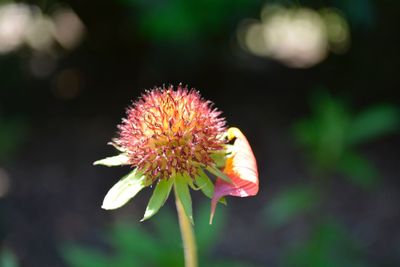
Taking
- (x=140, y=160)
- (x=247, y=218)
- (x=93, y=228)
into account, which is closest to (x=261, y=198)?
(x=247, y=218)

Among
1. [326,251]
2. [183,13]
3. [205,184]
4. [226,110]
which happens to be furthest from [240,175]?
[226,110]

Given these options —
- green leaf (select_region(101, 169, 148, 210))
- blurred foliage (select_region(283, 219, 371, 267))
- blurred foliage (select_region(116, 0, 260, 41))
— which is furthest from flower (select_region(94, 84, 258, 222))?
blurred foliage (select_region(116, 0, 260, 41))

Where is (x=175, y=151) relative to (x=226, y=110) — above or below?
below

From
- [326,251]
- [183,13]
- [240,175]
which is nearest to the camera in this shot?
[240,175]

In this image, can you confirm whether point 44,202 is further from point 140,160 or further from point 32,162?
point 140,160

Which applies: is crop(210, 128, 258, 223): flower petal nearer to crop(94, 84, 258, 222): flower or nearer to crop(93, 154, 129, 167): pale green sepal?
crop(94, 84, 258, 222): flower

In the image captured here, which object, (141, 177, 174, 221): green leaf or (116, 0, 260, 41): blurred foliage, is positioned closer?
(141, 177, 174, 221): green leaf

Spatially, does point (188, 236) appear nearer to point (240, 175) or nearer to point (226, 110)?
point (240, 175)
